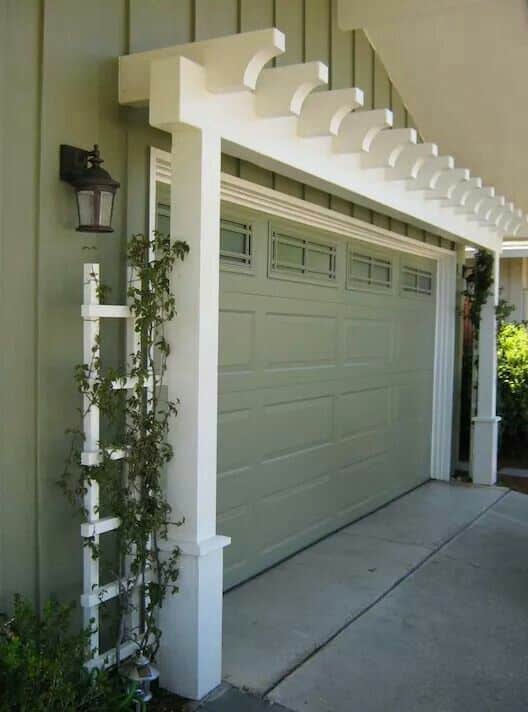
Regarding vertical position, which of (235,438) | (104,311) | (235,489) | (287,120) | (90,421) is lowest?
(235,489)

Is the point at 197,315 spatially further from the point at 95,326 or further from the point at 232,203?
the point at 232,203

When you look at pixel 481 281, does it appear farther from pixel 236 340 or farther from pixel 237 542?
pixel 237 542

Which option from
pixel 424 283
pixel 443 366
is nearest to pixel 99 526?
pixel 424 283

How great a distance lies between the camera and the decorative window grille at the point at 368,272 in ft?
19.2

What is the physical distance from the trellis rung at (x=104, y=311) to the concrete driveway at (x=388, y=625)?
1.63m

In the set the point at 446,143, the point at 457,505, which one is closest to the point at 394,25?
the point at 446,143

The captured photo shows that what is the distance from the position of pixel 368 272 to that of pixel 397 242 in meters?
0.59

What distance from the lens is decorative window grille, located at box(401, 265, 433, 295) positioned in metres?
6.90

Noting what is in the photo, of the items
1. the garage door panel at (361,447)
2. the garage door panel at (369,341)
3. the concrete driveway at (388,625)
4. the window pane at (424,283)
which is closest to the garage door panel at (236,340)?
the concrete driveway at (388,625)

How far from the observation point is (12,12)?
2.71m

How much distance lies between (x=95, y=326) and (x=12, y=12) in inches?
45.8

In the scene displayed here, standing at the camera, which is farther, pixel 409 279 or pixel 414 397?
pixel 414 397

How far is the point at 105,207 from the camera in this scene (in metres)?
2.90

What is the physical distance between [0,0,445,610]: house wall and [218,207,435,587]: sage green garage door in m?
1.18
